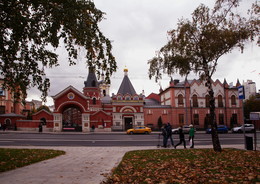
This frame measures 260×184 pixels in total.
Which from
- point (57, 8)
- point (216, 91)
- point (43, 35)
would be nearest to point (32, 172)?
point (43, 35)

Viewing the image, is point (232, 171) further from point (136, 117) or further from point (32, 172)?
point (136, 117)

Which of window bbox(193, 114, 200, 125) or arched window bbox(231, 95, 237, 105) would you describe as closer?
window bbox(193, 114, 200, 125)

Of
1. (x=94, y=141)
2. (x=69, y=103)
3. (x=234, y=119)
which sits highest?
(x=69, y=103)

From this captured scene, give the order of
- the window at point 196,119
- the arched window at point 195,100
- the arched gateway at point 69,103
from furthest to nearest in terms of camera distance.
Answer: the arched window at point 195,100 → the window at point 196,119 → the arched gateway at point 69,103

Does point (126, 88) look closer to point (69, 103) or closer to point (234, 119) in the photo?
point (69, 103)

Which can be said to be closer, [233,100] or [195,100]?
[195,100]

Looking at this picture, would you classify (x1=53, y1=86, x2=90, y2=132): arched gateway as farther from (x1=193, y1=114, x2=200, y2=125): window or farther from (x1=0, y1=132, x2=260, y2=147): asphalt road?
(x1=193, y1=114, x2=200, y2=125): window

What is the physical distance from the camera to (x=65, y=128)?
45.6 m

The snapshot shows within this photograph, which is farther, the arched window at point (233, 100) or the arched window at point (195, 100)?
the arched window at point (233, 100)

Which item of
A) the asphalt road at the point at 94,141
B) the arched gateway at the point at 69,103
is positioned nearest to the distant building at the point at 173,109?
the arched gateway at the point at 69,103

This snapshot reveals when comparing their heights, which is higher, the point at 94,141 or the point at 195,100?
the point at 195,100

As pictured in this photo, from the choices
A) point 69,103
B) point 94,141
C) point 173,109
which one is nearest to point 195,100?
point 173,109

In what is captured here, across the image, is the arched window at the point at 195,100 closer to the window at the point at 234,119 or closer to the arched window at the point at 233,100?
the window at the point at 234,119

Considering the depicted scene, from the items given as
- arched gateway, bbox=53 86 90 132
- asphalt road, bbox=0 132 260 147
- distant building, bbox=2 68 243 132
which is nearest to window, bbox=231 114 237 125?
distant building, bbox=2 68 243 132
